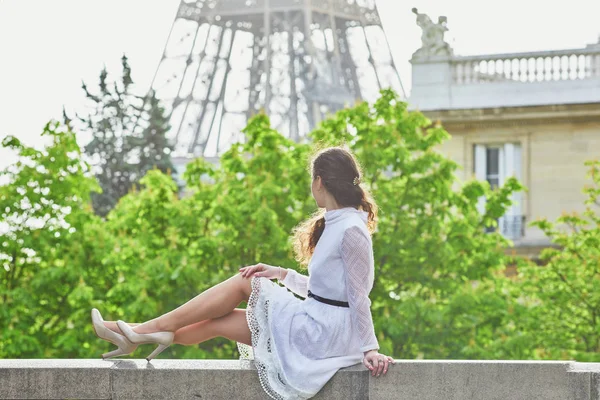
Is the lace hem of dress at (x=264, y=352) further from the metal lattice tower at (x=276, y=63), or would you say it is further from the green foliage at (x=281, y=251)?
the metal lattice tower at (x=276, y=63)

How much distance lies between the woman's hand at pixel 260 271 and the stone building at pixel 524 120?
2319 cm

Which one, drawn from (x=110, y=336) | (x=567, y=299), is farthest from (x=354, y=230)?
(x=567, y=299)

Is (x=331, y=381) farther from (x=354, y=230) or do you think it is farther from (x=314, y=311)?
(x=354, y=230)

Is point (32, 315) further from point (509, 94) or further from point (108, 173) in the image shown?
point (108, 173)

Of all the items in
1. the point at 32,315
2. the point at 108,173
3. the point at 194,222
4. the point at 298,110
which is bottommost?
the point at 32,315

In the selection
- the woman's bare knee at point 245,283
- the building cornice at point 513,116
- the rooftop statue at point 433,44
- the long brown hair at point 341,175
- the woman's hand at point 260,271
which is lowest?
the woman's bare knee at point 245,283

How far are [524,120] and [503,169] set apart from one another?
148 cm

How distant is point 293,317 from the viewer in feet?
24.3

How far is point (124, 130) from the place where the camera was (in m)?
56.2

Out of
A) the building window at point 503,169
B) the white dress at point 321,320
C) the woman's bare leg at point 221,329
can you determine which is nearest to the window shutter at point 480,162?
the building window at point 503,169

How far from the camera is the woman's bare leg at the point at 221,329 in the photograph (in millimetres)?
7684

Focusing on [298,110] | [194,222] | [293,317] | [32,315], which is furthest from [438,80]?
[298,110]

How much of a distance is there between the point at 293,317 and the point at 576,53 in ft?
81.8

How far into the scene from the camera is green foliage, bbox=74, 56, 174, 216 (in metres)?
54.7
